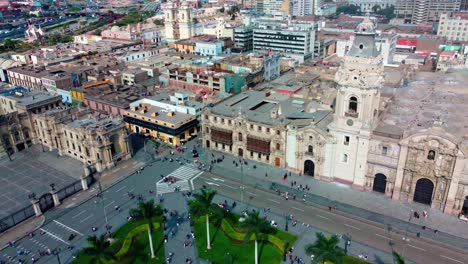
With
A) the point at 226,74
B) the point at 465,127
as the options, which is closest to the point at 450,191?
the point at 465,127

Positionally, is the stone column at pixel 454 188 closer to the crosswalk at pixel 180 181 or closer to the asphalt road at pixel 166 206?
the asphalt road at pixel 166 206

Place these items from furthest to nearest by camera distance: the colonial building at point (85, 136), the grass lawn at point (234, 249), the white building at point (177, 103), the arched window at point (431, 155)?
the white building at point (177, 103)
the colonial building at point (85, 136)
the arched window at point (431, 155)
the grass lawn at point (234, 249)

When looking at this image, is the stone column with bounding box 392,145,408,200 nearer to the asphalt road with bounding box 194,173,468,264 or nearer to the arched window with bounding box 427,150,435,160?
the arched window with bounding box 427,150,435,160

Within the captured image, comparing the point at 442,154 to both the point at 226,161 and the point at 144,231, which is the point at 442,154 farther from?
the point at 144,231

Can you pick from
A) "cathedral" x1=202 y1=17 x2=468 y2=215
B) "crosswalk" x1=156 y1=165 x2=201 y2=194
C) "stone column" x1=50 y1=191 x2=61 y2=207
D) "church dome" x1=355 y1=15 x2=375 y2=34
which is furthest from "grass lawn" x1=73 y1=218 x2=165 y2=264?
"church dome" x1=355 y1=15 x2=375 y2=34

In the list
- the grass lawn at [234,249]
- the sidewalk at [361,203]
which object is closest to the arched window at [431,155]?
the sidewalk at [361,203]

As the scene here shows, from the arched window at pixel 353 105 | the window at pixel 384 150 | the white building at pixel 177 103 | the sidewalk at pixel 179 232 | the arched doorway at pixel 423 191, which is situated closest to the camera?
the sidewalk at pixel 179 232

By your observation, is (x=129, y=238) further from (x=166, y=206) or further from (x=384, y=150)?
(x=384, y=150)
